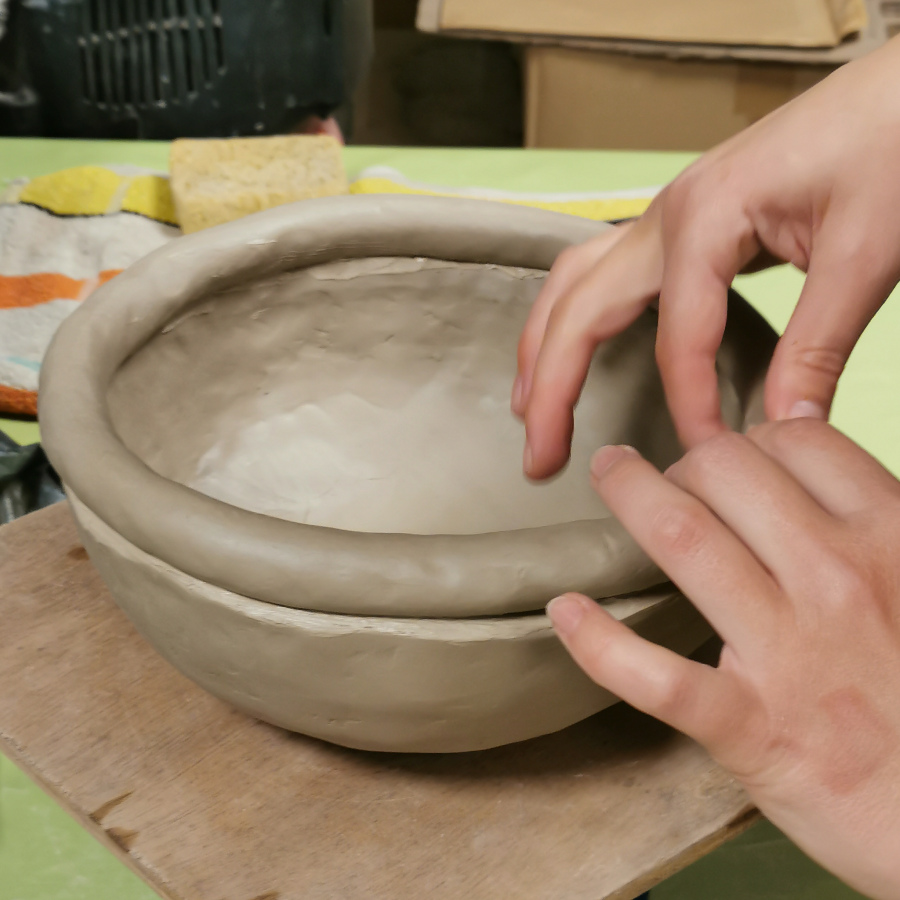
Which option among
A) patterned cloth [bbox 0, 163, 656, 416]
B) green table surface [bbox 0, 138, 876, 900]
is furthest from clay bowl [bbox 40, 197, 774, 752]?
patterned cloth [bbox 0, 163, 656, 416]

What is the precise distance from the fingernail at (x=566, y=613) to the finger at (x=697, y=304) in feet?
0.44

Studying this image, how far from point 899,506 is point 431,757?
8.4 inches

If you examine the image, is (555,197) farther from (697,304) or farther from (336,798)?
(336,798)

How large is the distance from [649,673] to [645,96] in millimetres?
1733

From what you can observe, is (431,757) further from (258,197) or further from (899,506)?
(258,197)

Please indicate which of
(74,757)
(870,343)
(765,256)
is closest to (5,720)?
(74,757)

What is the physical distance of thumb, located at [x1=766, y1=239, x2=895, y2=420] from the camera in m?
0.40

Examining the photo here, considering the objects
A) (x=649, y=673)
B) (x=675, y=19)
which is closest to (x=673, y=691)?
(x=649, y=673)

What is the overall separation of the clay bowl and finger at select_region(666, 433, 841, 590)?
0.12 feet

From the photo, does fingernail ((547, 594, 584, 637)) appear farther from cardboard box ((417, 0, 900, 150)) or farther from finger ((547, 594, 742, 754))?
cardboard box ((417, 0, 900, 150))

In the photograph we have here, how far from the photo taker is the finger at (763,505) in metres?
0.33

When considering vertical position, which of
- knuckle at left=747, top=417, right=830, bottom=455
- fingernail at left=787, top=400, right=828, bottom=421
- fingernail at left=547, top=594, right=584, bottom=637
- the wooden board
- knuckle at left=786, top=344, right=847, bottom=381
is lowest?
the wooden board

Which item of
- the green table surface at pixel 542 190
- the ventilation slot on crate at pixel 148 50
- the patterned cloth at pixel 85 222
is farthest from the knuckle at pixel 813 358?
the ventilation slot on crate at pixel 148 50

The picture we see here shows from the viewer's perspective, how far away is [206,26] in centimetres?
119
